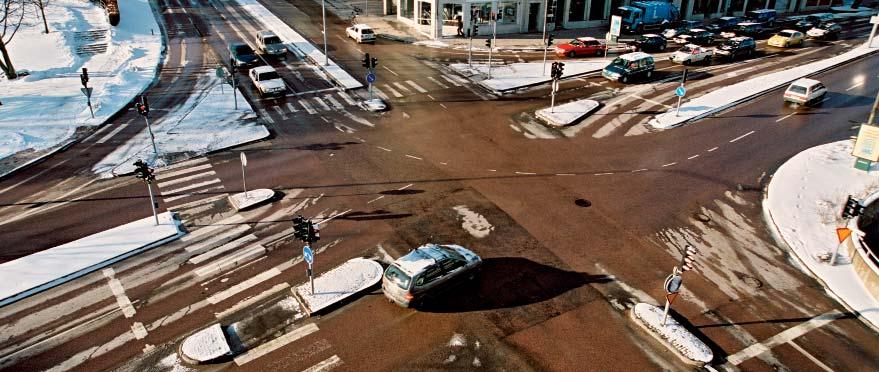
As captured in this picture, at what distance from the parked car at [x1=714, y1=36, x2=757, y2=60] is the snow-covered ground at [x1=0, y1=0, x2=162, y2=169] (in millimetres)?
45804

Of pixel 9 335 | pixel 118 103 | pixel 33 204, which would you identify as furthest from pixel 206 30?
pixel 9 335

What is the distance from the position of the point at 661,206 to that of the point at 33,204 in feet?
89.6

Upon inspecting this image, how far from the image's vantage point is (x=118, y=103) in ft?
120

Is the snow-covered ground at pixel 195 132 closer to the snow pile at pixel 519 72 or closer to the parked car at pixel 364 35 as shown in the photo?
the snow pile at pixel 519 72

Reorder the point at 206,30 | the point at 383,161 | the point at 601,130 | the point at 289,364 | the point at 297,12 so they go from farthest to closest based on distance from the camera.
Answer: the point at 297,12, the point at 206,30, the point at 601,130, the point at 383,161, the point at 289,364

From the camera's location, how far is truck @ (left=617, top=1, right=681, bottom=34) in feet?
197

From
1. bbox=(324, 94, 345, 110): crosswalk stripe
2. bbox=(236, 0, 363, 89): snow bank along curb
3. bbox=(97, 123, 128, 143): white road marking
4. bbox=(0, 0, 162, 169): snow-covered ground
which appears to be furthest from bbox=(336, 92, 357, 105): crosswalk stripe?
bbox=(0, 0, 162, 169): snow-covered ground

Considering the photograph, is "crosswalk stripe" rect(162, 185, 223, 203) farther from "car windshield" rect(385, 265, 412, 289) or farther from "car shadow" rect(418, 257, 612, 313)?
"car shadow" rect(418, 257, 612, 313)

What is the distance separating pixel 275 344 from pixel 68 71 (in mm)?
37195

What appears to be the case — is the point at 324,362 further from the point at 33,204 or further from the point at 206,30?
the point at 206,30

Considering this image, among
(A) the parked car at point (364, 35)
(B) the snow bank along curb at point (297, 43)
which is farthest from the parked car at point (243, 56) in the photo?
(A) the parked car at point (364, 35)

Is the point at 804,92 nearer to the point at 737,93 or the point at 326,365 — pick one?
the point at 737,93

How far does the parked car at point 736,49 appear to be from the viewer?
48.4 m

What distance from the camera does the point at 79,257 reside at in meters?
20.6
